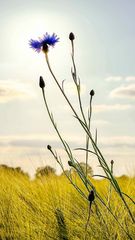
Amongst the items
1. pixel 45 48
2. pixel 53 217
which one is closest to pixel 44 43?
pixel 45 48

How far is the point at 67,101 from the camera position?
5.83ft

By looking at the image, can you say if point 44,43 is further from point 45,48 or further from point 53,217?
point 53,217

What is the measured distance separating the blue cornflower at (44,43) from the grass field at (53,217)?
789 mm

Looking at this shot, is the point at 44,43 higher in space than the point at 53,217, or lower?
higher

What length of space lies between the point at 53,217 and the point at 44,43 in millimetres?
1721

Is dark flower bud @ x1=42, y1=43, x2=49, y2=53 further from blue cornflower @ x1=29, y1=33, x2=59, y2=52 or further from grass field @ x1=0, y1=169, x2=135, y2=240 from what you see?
grass field @ x1=0, y1=169, x2=135, y2=240

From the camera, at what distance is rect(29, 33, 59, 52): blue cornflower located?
2.02 metres

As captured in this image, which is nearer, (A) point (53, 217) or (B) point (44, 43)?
(B) point (44, 43)

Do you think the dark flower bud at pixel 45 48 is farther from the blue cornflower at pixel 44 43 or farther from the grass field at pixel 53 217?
the grass field at pixel 53 217

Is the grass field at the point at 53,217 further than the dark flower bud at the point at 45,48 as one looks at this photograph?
Yes

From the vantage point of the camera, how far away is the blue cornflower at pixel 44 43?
2022 millimetres

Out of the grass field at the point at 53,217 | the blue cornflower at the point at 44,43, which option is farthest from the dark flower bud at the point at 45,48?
the grass field at the point at 53,217

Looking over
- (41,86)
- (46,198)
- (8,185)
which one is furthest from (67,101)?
(8,185)

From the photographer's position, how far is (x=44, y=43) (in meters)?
2.04
